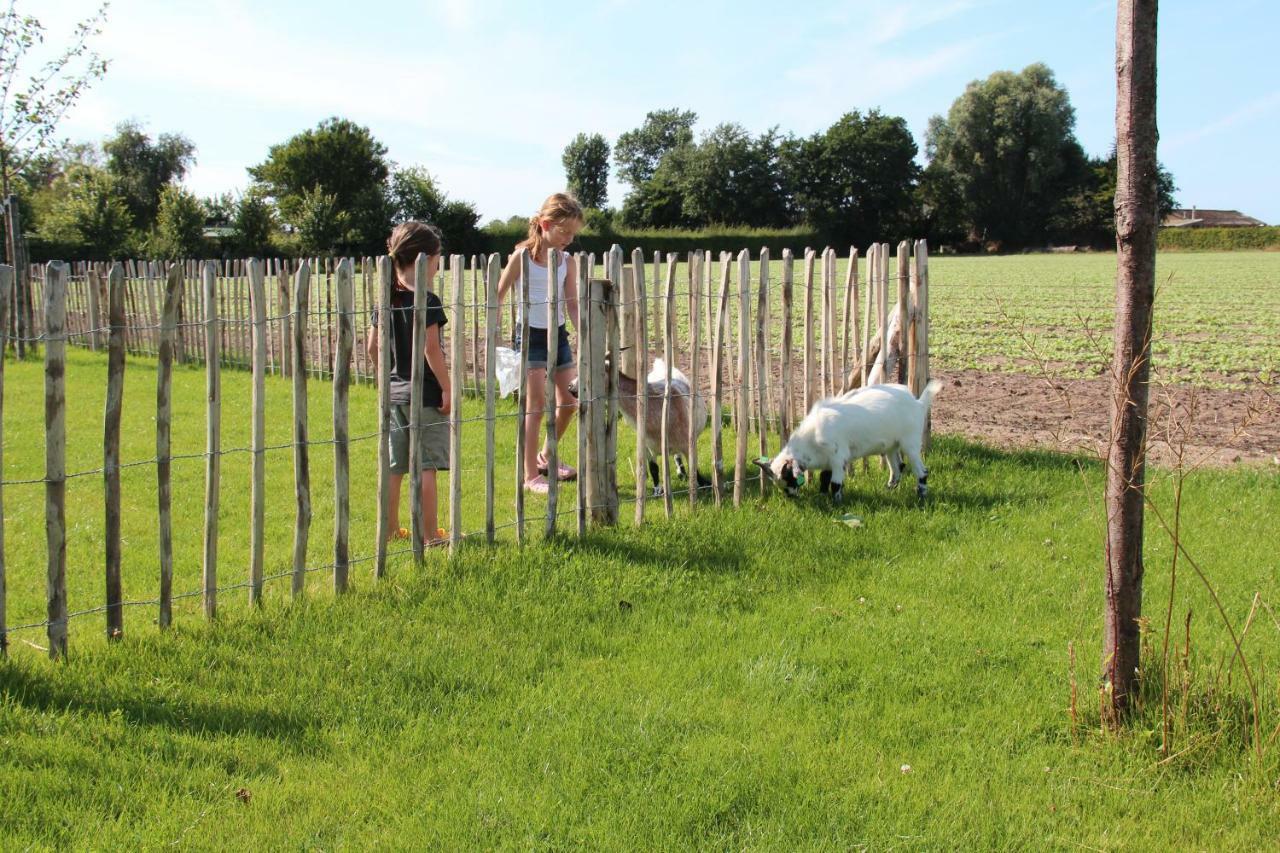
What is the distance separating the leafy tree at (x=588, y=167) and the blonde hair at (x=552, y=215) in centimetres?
10985

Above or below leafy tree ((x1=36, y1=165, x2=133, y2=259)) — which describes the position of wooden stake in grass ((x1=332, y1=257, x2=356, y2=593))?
below

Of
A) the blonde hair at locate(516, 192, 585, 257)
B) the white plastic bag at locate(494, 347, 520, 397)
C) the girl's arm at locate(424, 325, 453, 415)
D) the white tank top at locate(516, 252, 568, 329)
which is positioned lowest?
the white plastic bag at locate(494, 347, 520, 397)

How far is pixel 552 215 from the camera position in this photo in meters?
6.77

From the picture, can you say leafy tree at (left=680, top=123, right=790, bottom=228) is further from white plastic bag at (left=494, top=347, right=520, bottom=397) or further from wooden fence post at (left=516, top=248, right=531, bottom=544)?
wooden fence post at (left=516, top=248, right=531, bottom=544)

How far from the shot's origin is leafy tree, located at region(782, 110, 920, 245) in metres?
81.6

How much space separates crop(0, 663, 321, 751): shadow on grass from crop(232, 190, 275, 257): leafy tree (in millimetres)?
47269

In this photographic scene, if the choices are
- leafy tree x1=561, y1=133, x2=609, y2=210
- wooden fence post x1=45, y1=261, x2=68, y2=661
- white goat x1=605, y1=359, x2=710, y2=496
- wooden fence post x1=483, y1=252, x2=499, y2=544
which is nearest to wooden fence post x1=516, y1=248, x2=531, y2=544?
wooden fence post x1=483, y1=252, x2=499, y2=544

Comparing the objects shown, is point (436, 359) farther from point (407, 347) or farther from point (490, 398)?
point (490, 398)

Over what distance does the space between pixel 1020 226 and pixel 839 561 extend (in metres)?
80.7

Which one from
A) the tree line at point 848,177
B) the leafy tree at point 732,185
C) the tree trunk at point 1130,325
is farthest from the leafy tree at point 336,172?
the tree trunk at point 1130,325

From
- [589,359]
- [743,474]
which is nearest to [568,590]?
[589,359]

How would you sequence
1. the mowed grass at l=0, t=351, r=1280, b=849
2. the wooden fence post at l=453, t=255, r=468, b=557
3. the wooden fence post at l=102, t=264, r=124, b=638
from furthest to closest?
the wooden fence post at l=453, t=255, r=468, b=557 < the wooden fence post at l=102, t=264, r=124, b=638 < the mowed grass at l=0, t=351, r=1280, b=849

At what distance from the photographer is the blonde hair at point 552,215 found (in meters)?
6.78

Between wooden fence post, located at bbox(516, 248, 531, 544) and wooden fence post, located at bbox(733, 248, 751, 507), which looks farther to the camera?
wooden fence post, located at bbox(733, 248, 751, 507)
